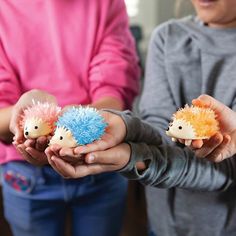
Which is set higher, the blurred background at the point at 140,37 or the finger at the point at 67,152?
the finger at the point at 67,152

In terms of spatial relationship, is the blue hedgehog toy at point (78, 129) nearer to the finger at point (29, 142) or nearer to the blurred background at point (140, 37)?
the finger at point (29, 142)

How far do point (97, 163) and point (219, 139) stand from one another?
14cm

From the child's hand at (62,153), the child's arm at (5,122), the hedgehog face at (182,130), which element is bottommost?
the child's arm at (5,122)

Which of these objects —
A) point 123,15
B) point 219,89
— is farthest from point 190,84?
point 123,15

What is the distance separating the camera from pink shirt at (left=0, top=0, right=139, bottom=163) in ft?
1.99

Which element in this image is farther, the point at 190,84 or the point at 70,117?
the point at 190,84

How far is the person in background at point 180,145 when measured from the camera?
523 millimetres

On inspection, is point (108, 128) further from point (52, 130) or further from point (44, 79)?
A: point (44, 79)

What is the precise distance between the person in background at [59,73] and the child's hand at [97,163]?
5.5 inches

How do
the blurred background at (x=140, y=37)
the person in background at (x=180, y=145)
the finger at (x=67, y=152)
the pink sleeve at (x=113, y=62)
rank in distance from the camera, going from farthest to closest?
the blurred background at (x=140, y=37) < the pink sleeve at (x=113, y=62) < the person in background at (x=180, y=145) < the finger at (x=67, y=152)

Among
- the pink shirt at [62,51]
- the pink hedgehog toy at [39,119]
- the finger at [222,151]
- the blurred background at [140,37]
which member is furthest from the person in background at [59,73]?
the blurred background at [140,37]

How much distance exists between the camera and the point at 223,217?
1.99 feet

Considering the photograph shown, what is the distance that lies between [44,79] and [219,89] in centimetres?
28

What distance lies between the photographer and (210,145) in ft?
1.45
